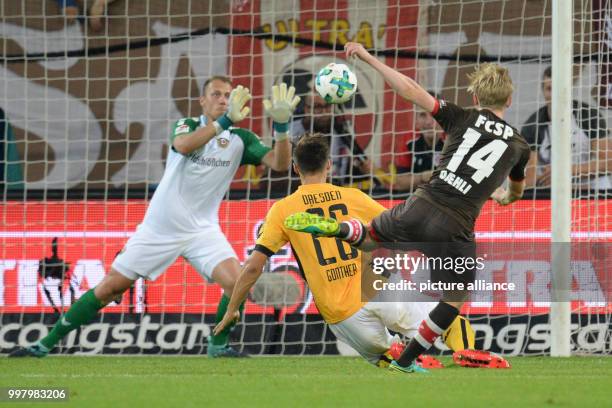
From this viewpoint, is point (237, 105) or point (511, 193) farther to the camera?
point (237, 105)

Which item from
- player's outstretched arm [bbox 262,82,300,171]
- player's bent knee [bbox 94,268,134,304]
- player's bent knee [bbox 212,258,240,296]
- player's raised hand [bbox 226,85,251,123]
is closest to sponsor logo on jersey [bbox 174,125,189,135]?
player's raised hand [bbox 226,85,251,123]

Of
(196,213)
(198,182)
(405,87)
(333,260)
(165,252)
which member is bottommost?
(165,252)

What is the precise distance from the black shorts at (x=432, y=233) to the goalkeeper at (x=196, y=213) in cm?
187

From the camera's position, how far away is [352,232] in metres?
6.61

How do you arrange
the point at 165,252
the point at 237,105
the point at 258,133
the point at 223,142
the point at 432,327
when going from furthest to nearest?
1. the point at 258,133
2. the point at 223,142
3. the point at 165,252
4. the point at 237,105
5. the point at 432,327

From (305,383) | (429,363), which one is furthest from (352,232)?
(429,363)

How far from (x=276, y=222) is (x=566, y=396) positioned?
218 centimetres

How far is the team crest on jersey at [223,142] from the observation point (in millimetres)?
8758

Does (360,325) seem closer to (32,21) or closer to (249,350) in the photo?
(249,350)

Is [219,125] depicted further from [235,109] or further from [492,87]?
[492,87]

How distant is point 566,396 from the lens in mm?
5312

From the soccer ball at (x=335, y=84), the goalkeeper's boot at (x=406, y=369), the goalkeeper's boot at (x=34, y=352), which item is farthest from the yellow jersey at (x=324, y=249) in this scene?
the goalkeeper's boot at (x=34, y=352)

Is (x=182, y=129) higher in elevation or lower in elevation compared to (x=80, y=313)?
higher

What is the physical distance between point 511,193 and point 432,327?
3.95 feet
